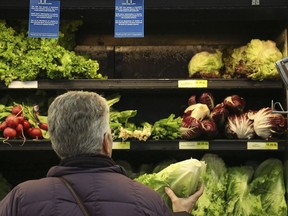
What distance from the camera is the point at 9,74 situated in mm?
3650

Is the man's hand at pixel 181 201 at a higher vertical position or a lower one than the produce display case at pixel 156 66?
lower

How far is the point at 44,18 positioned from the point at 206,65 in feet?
4.61

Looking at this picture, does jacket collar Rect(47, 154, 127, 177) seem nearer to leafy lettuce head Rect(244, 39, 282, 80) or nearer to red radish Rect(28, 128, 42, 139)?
red radish Rect(28, 128, 42, 139)

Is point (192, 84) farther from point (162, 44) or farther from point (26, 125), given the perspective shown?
point (26, 125)

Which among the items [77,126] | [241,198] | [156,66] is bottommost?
[241,198]

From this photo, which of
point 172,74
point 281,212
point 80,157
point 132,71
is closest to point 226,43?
point 172,74

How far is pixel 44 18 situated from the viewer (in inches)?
142

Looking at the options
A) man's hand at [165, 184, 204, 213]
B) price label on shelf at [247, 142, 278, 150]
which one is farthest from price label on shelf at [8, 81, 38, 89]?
price label on shelf at [247, 142, 278, 150]

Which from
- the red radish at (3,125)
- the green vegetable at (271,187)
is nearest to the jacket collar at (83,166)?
the red radish at (3,125)

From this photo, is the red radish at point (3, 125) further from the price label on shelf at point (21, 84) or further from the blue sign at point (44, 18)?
the blue sign at point (44, 18)

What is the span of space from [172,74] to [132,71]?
0.39 metres

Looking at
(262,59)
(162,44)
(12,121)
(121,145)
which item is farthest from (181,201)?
→ (162,44)

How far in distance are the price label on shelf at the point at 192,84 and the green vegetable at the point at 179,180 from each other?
669 mm

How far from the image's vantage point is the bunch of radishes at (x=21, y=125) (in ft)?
12.0
